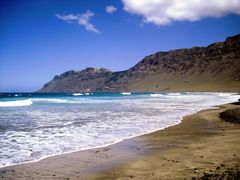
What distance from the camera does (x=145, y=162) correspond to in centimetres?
864

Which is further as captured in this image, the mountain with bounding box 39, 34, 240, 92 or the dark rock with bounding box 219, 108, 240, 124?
the mountain with bounding box 39, 34, 240, 92

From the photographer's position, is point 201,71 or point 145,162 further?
point 201,71

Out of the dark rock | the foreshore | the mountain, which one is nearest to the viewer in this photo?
the foreshore

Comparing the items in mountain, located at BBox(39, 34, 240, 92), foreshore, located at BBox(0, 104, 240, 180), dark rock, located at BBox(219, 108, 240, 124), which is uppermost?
mountain, located at BBox(39, 34, 240, 92)

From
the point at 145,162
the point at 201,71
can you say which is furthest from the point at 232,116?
the point at 201,71

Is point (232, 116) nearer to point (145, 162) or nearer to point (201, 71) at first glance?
point (145, 162)

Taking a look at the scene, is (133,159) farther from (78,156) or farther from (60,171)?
(60,171)

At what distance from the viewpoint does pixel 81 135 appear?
13742 millimetres

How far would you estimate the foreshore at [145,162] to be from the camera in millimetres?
7219

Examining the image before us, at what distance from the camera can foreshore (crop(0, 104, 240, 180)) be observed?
→ 7.22m

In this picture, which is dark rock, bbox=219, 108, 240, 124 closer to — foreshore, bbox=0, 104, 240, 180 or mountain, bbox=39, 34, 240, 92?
foreshore, bbox=0, 104, 240, 180

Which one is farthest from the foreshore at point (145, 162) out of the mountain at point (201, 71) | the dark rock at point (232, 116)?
the mountain at point (201, 71)

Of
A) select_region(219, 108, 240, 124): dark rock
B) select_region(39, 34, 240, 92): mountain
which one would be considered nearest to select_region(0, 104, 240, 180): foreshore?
select_region(219, 108, 240, 124): dark rock

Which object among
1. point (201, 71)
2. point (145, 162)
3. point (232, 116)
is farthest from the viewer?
point (201, 71)
